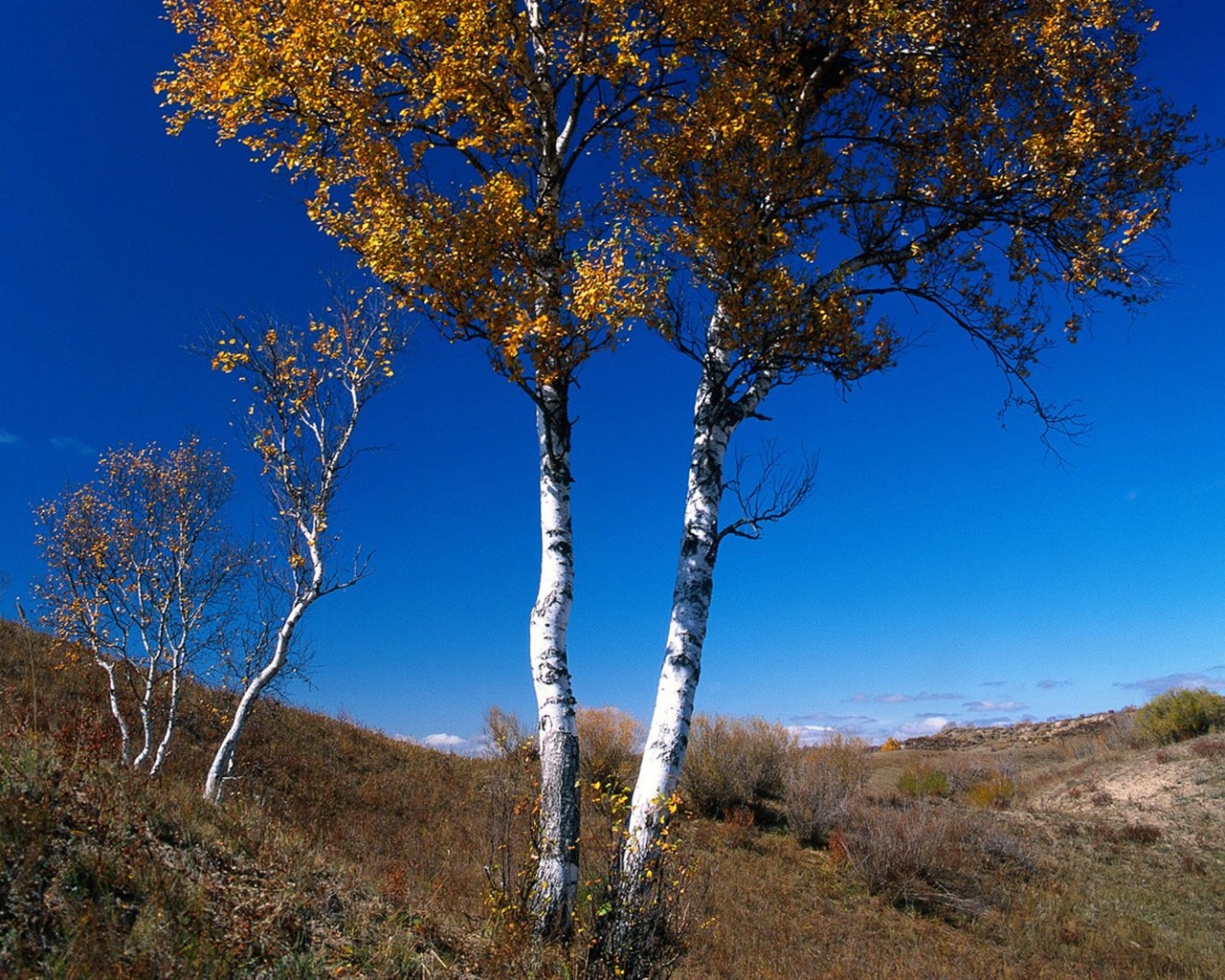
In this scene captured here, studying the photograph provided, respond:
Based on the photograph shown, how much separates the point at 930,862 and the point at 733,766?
4907 millimetres

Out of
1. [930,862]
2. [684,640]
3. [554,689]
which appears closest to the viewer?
[554,689]

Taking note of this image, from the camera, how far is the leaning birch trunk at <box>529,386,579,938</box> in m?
6.43

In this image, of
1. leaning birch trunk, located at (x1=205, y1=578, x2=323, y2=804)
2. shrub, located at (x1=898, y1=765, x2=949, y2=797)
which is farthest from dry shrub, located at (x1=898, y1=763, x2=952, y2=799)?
leaning birch trunk, located at (x1=205, y1=578, x2=323, y2=804)

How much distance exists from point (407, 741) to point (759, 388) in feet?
59.4

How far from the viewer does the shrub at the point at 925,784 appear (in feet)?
71.8

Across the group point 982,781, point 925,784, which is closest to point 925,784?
point 925,784

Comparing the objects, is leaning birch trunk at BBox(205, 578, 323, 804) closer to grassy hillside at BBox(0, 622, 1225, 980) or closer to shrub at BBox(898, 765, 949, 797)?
grassy hillside at BBox(0, 622, 1225, 980)

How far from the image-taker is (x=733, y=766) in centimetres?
1611

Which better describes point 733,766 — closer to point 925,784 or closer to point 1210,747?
point 925,784

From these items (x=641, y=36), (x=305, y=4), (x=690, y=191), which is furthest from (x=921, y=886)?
(x=305, y=4)

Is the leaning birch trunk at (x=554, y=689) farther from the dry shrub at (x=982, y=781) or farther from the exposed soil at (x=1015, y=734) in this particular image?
the exposed soil at (x=1015, y=734)

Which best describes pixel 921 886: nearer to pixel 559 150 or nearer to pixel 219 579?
pixel 559 150

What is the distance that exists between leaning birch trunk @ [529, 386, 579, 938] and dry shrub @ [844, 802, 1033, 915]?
6837 millimetres

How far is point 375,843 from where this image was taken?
1258 centimetres
